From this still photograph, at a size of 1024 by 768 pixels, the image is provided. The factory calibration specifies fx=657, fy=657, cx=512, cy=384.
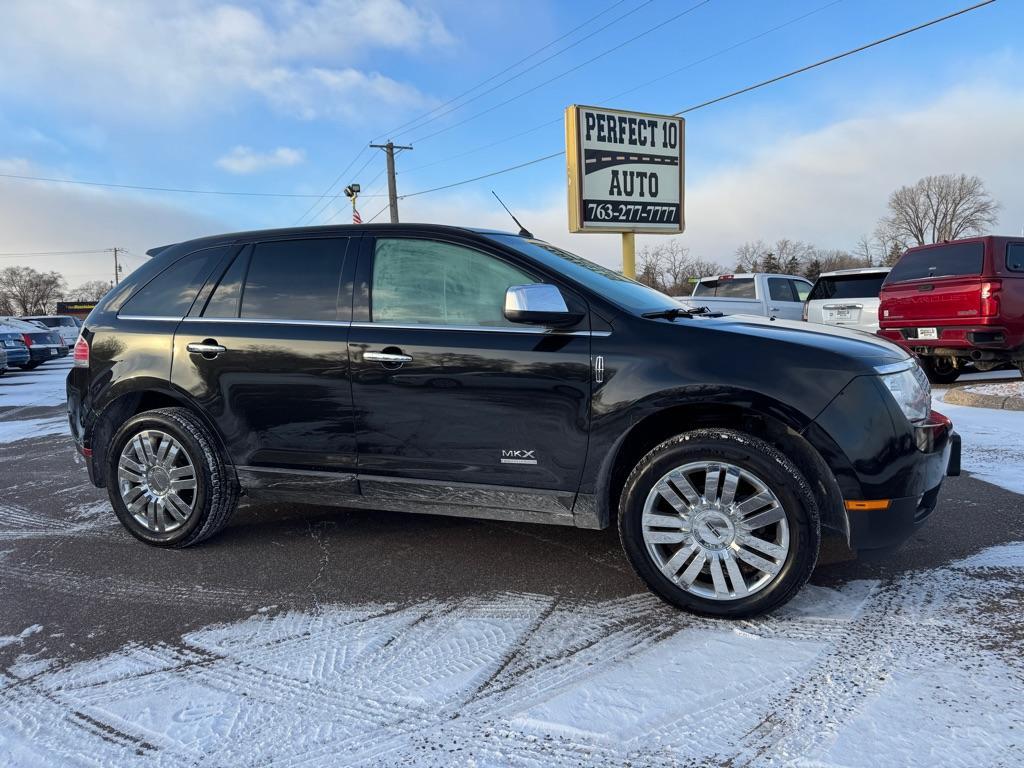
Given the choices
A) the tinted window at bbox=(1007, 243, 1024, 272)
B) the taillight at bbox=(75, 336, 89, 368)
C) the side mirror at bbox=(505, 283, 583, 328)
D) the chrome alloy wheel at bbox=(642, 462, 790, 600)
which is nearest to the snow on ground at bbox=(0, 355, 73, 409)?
the taillight at bbox=(75, 336, 89, 368)

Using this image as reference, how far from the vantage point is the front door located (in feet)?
9.78

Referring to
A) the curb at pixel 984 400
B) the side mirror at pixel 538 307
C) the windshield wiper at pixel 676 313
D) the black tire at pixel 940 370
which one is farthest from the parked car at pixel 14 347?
the black tire at pixel 940 370

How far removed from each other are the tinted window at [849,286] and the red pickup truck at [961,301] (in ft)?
4.70

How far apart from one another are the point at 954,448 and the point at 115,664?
3631 millimetres

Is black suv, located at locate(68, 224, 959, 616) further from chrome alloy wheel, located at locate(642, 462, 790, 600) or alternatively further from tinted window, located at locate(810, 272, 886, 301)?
tinted window, located at locate(810, 272, 886, 301)

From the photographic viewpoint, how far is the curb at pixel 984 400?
715 cm

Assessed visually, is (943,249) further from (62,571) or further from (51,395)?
(51,395)

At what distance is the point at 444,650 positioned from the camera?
255cm

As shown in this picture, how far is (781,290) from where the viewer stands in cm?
1264

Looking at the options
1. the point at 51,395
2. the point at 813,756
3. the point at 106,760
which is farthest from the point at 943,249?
the point at 51,395

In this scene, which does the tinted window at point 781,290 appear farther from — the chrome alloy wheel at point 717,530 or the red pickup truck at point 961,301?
the chrome alloy wheel at point 717,530

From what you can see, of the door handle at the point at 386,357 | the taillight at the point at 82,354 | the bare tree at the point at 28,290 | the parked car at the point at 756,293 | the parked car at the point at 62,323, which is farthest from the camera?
the bare tree at the point at 28,290

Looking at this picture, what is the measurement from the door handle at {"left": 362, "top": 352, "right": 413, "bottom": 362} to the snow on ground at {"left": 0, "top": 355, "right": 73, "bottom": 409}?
6.64 m

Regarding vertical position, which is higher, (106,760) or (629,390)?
(629,390)
